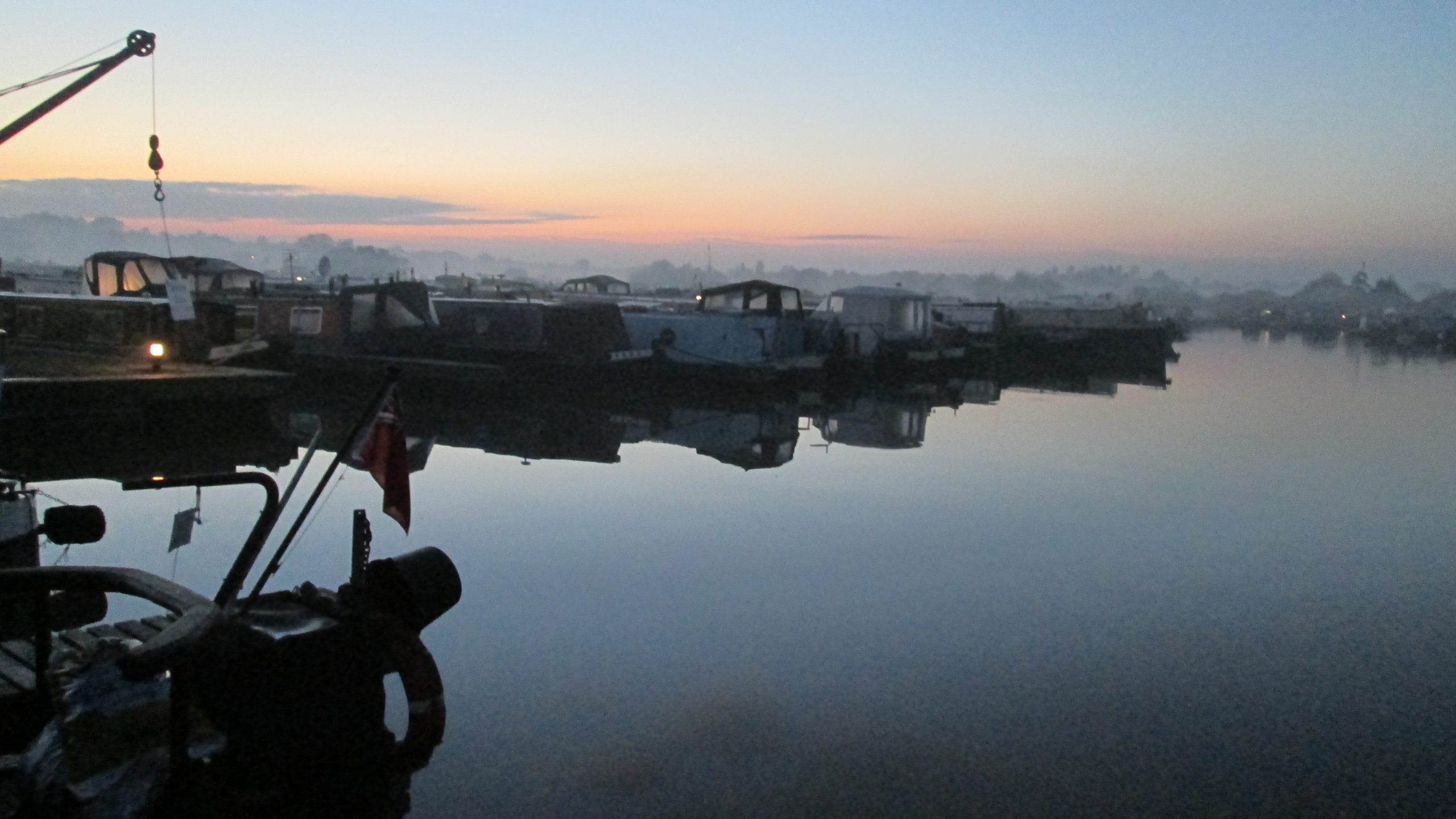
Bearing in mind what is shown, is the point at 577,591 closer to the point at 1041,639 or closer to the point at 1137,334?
the point at 1041,639

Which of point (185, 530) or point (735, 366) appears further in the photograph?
point (735, 366)

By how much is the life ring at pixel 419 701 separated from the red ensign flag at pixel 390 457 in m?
0.56

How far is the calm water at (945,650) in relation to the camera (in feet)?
18.8

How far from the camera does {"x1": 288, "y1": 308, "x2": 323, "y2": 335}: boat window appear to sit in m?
25.1

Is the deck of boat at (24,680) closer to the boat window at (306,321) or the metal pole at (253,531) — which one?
the metal pole at (253,531)

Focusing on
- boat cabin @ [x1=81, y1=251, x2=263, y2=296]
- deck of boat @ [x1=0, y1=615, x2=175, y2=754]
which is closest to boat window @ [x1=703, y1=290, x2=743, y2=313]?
boat cabin @ [x1=81, y1=251, x2=263, y2=296]

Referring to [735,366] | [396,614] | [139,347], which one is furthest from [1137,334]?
[396,614]

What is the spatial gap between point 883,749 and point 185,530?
498cm

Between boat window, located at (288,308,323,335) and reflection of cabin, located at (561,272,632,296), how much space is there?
38827mm

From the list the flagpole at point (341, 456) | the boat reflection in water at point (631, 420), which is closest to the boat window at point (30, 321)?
the boat reflection in water at point (631, 420)

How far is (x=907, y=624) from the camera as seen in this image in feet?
27.8

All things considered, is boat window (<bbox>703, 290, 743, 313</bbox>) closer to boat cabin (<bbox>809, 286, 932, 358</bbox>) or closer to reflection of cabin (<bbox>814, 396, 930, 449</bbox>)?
boat cabin (<bbox>809, 286, 932, 358</bbox>)

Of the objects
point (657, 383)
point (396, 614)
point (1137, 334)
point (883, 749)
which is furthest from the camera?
point (1137, 334)

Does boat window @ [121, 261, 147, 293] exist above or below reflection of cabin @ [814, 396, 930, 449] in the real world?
above
